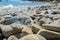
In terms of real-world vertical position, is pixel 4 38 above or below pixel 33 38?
below

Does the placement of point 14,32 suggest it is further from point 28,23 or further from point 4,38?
point 28,23

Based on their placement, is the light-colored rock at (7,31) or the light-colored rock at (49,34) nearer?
the light-colored rock at (49,34)

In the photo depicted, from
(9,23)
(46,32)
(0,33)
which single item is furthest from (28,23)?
(46,32)

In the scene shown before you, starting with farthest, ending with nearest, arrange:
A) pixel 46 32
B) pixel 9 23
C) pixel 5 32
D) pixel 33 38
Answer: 1. pixel 9 23
2. pixel 5 32
3. pixel 46 32
4. pixel 33 38

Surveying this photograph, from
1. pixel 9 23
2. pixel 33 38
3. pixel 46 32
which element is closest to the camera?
pixel 33 38

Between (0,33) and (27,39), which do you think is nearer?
(27,39)

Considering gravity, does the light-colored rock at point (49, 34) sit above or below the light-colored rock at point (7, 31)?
above

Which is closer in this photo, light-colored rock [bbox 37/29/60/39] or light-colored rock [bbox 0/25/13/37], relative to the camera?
light-colored rock [bbox 37/29/60/39]

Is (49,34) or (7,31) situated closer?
(49,34)

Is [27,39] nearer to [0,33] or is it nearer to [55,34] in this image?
[55,34]

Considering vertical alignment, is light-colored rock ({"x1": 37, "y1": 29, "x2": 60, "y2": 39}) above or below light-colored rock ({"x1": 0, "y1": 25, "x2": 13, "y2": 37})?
above

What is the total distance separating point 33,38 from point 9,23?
643mm

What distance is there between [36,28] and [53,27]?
7.3 inches

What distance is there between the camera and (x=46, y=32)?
132 centimetres
